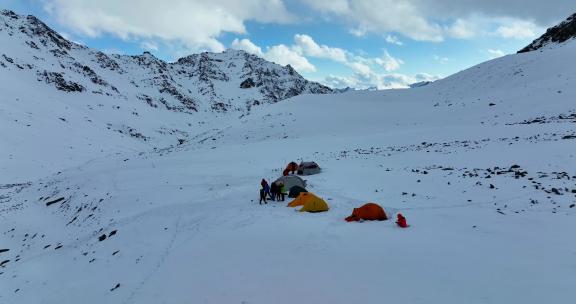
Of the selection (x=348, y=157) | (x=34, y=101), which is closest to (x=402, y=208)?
(x=348, y=157)

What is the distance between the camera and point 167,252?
57.1ft

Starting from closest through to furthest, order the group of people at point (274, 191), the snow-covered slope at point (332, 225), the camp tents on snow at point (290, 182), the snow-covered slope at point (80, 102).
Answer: the snow-covered slope at point (332, 225)
the group of people at point (274, 191)
the camp tents on snow at point (290, 182)
the snow-covered slope at point (80, 102)

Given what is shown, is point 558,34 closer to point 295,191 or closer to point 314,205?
point 295,191

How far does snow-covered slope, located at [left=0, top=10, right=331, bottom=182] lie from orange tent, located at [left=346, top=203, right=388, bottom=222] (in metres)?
47.9

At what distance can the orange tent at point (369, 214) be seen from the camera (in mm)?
18183

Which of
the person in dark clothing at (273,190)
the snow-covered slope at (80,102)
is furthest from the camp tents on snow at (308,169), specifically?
the snow-covered slope at (80,102)

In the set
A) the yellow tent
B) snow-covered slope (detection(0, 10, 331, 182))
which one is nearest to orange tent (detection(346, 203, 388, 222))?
the yellow tent

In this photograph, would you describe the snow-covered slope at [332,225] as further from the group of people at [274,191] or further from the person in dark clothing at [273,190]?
the person in dark clothing at [273,190]

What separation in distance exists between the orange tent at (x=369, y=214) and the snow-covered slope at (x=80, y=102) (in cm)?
4789

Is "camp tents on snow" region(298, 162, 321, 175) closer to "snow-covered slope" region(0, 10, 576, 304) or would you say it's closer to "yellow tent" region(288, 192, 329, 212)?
Result: "snow-covered slope" region(0, 10, 576, 304)

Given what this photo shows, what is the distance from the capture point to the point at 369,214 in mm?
18250

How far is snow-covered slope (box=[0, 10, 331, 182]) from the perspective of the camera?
6091 centimetres

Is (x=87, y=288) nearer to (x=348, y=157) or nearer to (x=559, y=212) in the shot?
(x=559, y=212)

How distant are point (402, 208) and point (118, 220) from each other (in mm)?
18199
